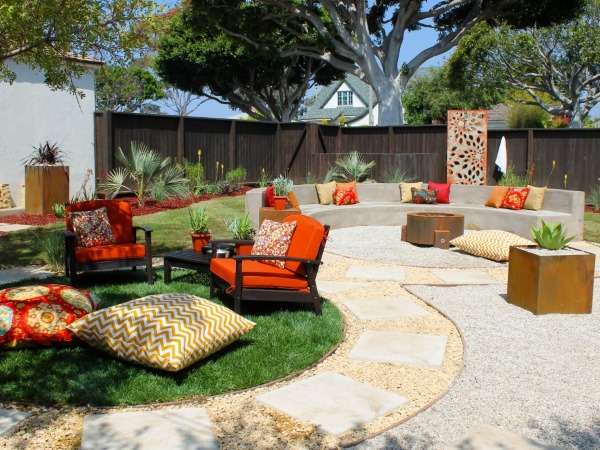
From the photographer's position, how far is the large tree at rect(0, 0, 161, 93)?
227 inches

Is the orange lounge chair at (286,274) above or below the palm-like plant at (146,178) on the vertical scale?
below

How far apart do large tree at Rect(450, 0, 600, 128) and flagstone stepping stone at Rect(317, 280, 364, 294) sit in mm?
28270

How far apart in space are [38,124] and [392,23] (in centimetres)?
1322

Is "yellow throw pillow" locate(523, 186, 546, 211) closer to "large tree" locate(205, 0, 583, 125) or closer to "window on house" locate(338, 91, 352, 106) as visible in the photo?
"large tree" locate(205, 0, 583, 125)

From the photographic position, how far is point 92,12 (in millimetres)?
6277

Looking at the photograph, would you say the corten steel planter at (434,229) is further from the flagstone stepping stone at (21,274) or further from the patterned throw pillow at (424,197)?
the flagstone stepping stone at (21,274)

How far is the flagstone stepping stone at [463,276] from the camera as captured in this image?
25.8ft

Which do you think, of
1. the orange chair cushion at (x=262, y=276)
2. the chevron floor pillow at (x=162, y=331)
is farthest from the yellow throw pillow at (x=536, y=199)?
the chevron floor pillow at (x=162, y=331)

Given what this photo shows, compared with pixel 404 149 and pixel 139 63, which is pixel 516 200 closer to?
pixel 404 149

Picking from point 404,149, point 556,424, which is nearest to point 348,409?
point 556,424

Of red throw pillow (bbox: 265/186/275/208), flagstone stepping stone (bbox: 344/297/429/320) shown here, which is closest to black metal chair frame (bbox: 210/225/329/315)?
flagstone stepping stone (bbox: 344/297/429/320)

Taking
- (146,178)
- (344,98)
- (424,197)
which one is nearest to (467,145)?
(424,197)

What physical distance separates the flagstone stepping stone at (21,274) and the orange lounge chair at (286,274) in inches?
103

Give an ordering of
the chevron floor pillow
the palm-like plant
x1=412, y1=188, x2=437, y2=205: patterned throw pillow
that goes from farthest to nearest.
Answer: the palm-like plant, x1=412, y1=188, x2=437, y2=205: patterned throw pillow, the chevron floor pillow
